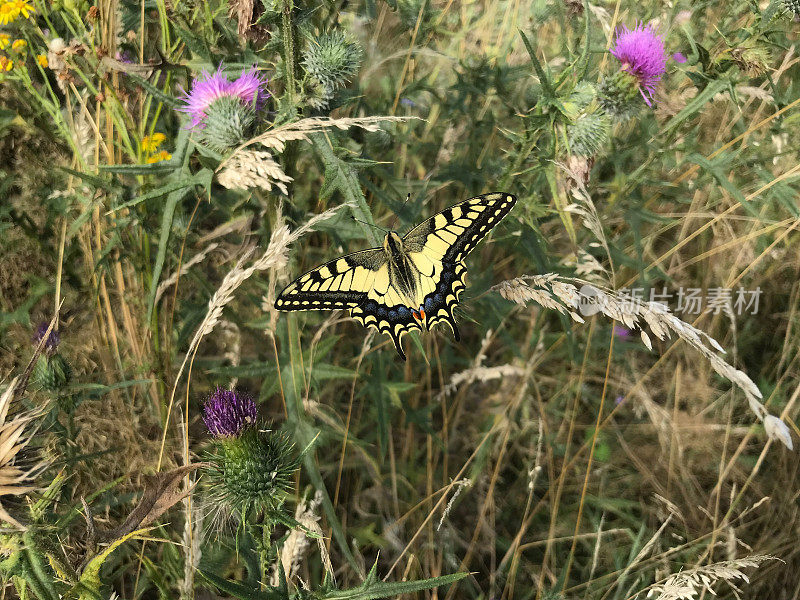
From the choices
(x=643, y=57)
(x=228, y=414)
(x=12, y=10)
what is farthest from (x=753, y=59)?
(x=12, y=10)

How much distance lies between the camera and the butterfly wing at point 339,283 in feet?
8.57

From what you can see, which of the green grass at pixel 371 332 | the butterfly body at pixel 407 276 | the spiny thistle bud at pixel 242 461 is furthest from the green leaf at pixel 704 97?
the spiny thistle bud at pixel 242 461

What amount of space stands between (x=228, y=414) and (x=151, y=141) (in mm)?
1682

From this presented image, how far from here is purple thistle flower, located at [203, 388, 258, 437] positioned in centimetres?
213

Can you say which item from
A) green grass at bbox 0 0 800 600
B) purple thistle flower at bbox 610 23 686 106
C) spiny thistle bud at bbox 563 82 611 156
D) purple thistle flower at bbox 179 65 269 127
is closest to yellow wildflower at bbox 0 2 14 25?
green grass at bbox 0 0 800 600

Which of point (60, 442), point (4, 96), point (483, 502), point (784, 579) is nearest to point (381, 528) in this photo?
point (483, 502)

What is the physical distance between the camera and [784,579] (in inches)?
129

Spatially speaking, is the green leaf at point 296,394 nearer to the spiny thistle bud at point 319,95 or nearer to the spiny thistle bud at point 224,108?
the spiny thistle bud at point 224,108

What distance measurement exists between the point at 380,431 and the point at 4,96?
9.17 feet

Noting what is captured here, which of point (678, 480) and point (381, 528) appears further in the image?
point (678, 480)

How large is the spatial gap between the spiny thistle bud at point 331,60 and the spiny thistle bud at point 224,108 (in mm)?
295

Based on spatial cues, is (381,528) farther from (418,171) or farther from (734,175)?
(734,175)

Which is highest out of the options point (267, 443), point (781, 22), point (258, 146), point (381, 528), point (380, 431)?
point (781, 22)

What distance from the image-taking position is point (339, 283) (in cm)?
275
